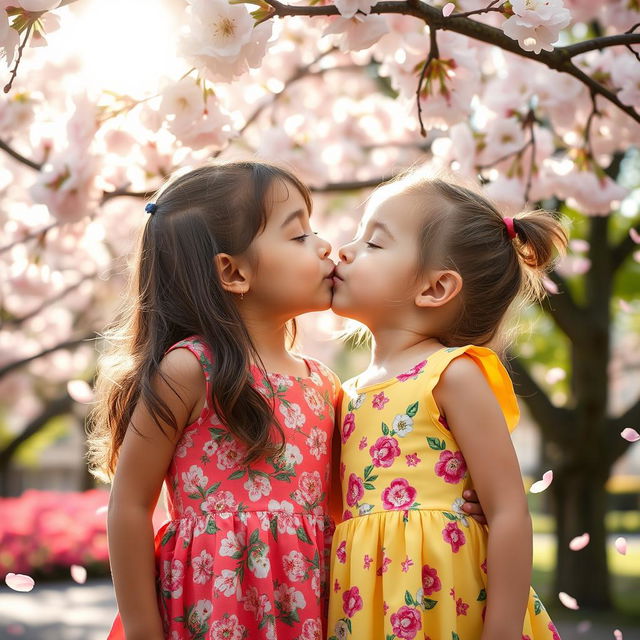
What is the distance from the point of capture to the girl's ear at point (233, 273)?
6.72 feet

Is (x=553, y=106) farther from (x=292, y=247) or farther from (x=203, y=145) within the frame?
(x=292, y=247)

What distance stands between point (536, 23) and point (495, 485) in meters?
0.97

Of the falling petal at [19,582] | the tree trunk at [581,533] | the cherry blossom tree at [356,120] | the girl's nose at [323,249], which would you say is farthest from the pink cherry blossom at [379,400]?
the tree trunk at [581,533]

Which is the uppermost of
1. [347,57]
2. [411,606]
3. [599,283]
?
[411,606]

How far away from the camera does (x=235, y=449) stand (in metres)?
1.98

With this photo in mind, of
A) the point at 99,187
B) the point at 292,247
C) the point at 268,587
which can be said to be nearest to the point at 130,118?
the point at 99,187

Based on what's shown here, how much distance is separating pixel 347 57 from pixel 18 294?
2.60 m

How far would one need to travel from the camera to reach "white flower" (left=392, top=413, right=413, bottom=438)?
2.00m

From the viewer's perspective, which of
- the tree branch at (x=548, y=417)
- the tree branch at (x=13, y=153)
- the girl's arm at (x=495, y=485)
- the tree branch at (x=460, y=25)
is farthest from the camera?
the tree branch at (x=548, y=417)

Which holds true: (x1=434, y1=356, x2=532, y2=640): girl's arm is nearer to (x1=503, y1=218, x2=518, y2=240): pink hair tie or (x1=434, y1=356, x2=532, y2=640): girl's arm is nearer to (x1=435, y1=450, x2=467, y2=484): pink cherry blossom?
(x1=435, y1=450, x2=467, y2=484): pink cherry blossom

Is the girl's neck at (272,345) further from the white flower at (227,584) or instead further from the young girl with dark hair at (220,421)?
the white flower at (227,584)

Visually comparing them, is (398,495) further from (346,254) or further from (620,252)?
(620,252)

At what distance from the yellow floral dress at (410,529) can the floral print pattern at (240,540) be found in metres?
0.08

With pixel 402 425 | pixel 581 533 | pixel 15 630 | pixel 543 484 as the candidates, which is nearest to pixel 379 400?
pixel 402 425
